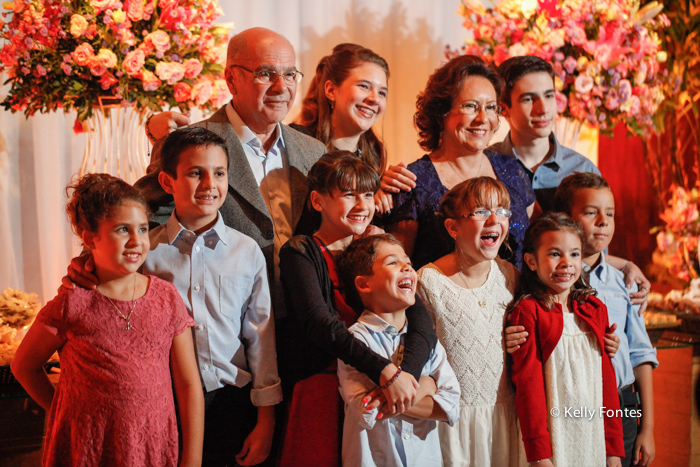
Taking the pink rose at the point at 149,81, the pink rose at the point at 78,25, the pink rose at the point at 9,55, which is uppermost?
the pink rose at the point at 78,25

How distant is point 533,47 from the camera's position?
2996 mm

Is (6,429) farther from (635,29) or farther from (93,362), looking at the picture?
(635,29)

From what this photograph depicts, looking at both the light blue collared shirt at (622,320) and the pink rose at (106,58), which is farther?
the pink rose at (106,58)

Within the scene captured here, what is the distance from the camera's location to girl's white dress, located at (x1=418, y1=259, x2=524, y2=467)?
2131mm

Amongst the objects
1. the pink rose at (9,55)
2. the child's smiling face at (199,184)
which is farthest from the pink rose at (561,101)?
the pink rose at (9,55)

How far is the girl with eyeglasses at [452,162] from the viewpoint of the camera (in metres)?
2.34

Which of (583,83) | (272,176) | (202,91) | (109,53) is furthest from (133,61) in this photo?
(583,83)

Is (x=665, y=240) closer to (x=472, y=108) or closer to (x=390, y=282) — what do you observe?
(x=472, y=108)

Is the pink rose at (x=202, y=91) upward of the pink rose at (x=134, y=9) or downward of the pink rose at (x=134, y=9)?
downward

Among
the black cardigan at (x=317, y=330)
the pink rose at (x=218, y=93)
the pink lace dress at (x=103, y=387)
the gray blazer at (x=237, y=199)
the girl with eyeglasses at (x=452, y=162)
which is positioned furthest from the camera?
the pink rose at (x=218, y=93)

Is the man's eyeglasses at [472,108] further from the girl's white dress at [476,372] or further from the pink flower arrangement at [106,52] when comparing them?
the pink flower arrangement at [106,52]

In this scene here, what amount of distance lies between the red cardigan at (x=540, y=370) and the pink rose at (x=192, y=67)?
5.05ft

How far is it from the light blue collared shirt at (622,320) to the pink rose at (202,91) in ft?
5.30

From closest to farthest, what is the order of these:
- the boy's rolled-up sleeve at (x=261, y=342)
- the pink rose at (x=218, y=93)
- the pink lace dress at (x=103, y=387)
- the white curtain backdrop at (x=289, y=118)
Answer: the pink lace dress at (x=103, y=387)
the boy's rolled-up sleeve at (x=261, y=342)
the pink rose at (x=218, y=93)
the white curtain backdrop at (x=289, y=118)
